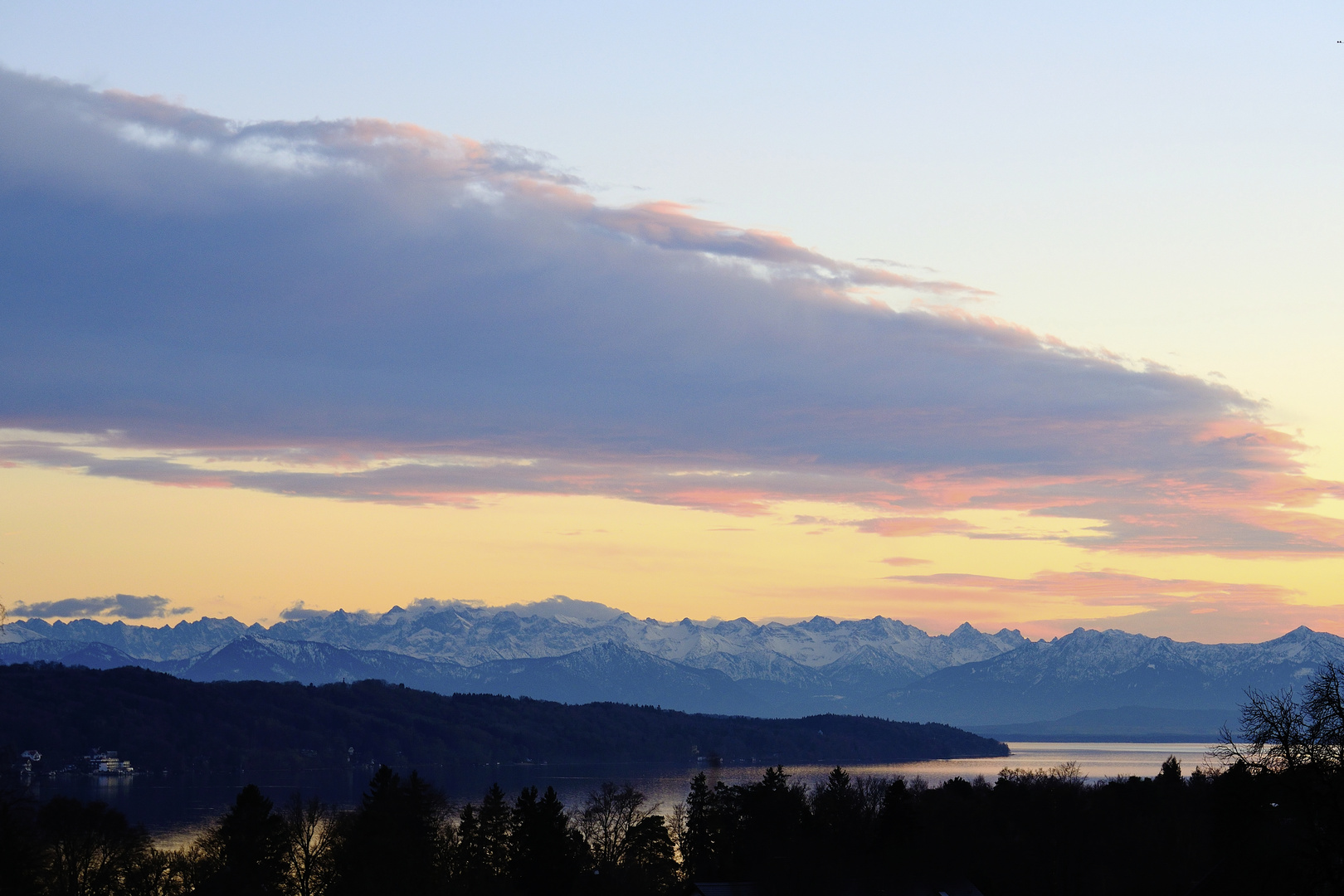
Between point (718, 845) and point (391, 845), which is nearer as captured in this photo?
point (391, 845)

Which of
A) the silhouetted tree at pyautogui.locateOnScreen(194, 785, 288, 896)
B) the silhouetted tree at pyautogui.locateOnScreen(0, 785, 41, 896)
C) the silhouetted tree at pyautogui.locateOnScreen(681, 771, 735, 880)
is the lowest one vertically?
the silhouetted tree at pyautogui.locateOnScreen(681, 771, 735, 880)

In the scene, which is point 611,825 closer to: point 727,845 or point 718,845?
point 718,845

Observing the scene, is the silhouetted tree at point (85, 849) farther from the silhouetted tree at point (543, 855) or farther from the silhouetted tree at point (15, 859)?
the silhouetted tree at point (543, 855)

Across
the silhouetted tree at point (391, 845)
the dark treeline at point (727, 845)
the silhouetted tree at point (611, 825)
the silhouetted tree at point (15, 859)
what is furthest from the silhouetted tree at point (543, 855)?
the silhouetted tree at point (15, 859)

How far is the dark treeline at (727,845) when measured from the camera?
60.8m

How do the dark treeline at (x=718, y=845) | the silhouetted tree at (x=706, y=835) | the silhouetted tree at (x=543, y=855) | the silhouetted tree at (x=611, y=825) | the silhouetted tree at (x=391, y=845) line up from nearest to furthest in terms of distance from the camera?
the silhouetted tree at (x=391, y=845) → the dark treeline at (x=718, y=845) → the silhouetted tree at (x=543, y=855) → the silhouetted tree at (x=611, y=825) → the silhouetted tree at (x=706, y=835)

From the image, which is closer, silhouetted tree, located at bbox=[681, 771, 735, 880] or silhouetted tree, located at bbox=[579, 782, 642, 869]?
silhouetted tree, located at bbox=[579, 782, 642, 869]

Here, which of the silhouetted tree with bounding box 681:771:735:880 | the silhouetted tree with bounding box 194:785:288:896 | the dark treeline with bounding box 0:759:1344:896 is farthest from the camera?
the silhouetted tree with bounding box 681:771:735:880

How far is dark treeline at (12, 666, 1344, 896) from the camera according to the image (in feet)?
199

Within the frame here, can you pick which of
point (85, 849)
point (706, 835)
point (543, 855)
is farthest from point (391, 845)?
point (706, 835)

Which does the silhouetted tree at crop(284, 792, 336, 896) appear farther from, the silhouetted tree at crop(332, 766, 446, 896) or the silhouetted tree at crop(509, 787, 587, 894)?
the silhouetted tree at crop(509, 787, 587, 894)

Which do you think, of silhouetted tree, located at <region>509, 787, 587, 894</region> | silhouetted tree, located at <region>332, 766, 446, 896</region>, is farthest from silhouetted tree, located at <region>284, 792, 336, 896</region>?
silhouetted tree, located at <region>509, 787, 587, 894</region>

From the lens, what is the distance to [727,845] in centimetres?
9025

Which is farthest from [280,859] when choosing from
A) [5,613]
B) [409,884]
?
[5,613]
